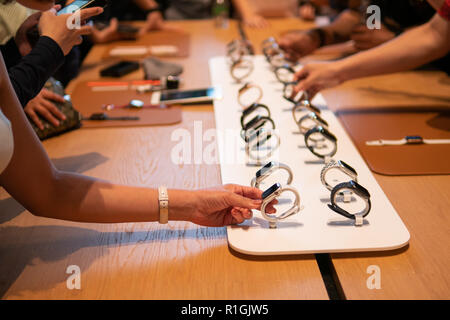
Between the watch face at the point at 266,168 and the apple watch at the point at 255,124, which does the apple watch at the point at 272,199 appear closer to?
the watch face at the point at 266,168

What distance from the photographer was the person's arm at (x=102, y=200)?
2.77 ft

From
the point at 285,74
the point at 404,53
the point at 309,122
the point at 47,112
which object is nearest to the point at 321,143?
the point at 309,122

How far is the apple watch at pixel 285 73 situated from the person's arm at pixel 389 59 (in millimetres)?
160

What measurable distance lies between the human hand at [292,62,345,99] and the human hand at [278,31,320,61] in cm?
45

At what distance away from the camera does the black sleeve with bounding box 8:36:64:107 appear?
0.98 m

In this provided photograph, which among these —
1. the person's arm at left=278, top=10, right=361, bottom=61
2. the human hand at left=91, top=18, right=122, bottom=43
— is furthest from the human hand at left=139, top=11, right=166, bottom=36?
the person's arm at left=278, top=10, right=361, bottom=61

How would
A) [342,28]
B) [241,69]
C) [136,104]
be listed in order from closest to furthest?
1. [136,104]
2. [241,69]
3. [342,28]

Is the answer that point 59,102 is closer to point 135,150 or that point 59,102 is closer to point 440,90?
point 135,150

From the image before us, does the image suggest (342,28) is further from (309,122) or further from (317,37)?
(309,122)

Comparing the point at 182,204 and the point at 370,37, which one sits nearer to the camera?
the point at 182,204

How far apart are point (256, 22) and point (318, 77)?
1173 mm

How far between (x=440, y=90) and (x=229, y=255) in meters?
1.18

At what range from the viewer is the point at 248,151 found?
1.18m

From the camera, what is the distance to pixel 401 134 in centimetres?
129
